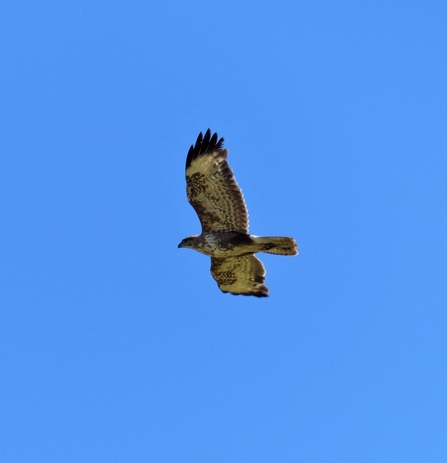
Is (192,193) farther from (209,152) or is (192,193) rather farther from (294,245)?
(294,245)

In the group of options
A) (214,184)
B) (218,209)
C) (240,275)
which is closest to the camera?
(214,184)

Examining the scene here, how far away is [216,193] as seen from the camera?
14.4m

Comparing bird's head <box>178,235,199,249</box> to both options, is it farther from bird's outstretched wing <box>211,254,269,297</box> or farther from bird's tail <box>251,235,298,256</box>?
bird's tail <box>251,235,298,256</box>

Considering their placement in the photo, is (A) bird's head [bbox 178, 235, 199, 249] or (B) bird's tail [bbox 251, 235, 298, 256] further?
(A) bird's head [bbox 178, 235, 199, 249]

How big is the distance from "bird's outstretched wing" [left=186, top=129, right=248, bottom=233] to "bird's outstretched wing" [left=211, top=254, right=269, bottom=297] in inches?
33.3

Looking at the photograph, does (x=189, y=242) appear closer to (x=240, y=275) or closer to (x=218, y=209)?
(x=218, y=209)

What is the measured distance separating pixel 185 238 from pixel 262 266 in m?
1.44

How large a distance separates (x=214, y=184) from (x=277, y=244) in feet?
4.61

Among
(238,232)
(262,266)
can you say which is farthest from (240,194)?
(262,266)

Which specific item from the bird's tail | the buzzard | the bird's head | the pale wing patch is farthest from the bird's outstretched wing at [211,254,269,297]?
the bird's tail

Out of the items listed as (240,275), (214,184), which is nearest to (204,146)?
(214,184)

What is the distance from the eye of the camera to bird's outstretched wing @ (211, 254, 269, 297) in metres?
15.2

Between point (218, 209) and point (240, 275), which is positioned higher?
point (218, 209)

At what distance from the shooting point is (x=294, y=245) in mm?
13836
